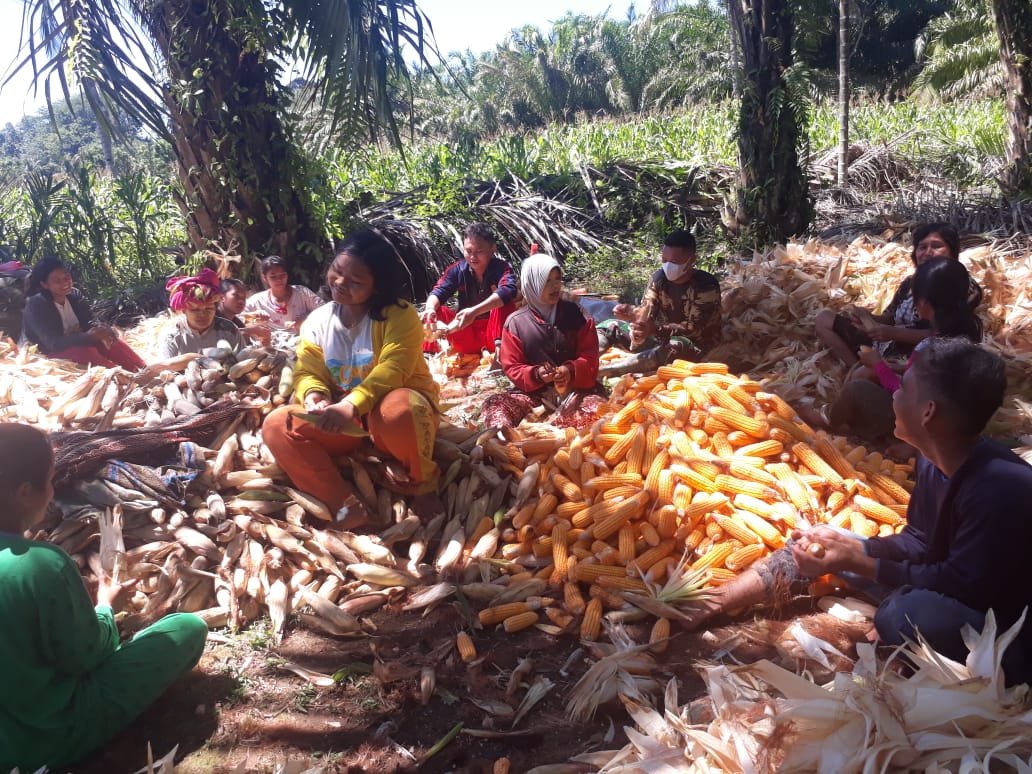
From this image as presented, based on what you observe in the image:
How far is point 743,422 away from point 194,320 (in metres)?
3.39

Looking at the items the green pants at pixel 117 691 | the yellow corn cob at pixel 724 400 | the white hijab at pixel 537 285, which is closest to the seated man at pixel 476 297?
the white hijab at pixel 537 285

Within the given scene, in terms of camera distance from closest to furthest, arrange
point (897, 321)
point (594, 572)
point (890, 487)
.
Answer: point (594, 572) < point (890, 487) < point (897, 321)

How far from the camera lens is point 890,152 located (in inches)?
441

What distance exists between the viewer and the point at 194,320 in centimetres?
450

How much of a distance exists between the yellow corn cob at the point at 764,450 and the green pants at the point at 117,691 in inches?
96.8

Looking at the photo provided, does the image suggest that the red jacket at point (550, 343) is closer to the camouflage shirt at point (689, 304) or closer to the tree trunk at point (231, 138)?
the camouflage shirt at point (689, 304)

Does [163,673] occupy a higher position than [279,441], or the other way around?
[279,441]

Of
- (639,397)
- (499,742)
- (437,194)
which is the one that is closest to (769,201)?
(437,194)

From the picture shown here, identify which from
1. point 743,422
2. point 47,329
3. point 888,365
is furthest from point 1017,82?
point 47,329

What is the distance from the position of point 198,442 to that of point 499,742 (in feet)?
7.56

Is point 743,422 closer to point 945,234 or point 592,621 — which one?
point 592,621

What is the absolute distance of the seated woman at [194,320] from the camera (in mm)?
4449

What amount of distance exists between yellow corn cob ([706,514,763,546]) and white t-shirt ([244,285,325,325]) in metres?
4.18

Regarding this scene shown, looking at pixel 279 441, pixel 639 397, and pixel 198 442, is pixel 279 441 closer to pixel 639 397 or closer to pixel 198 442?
pixel 198 442
